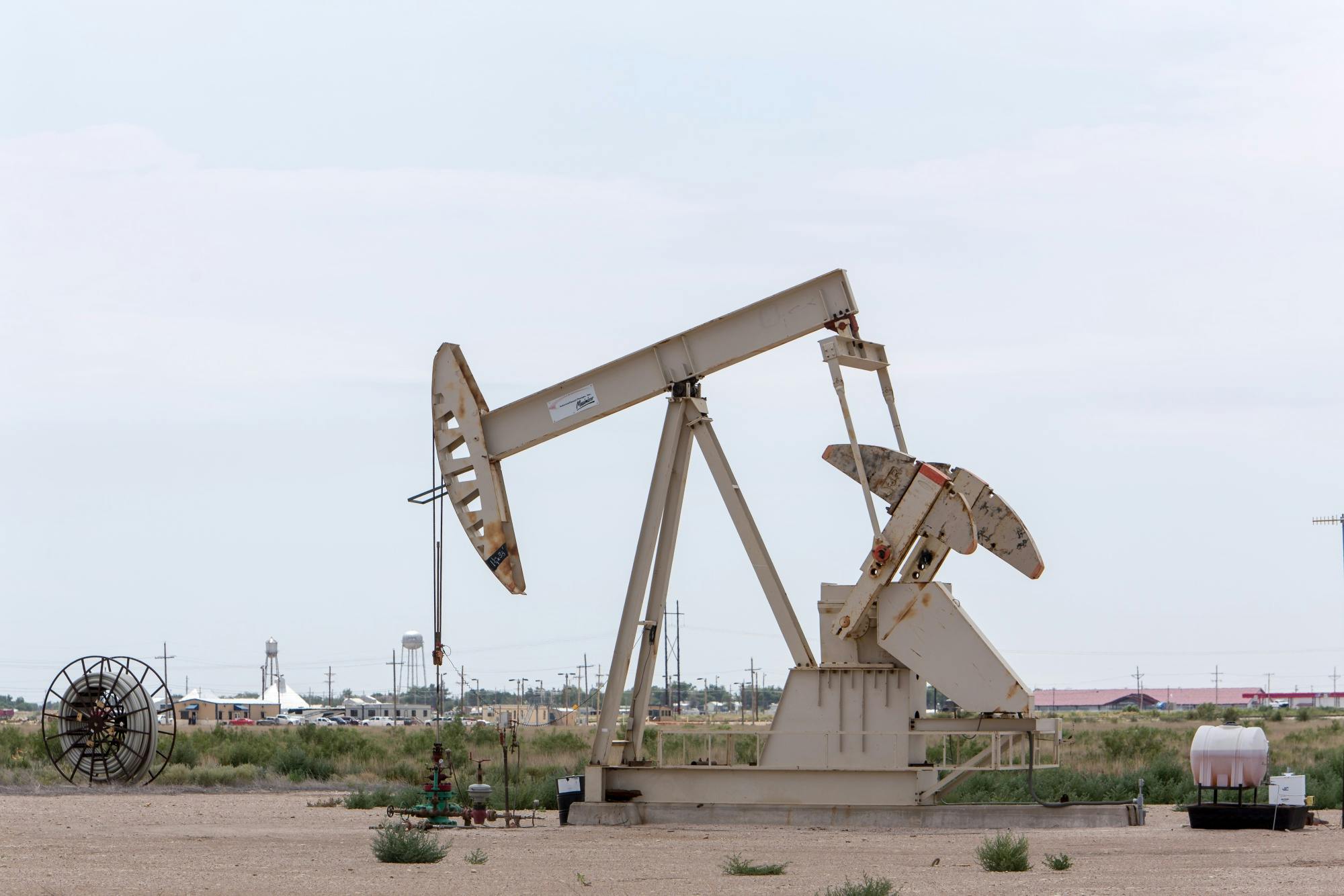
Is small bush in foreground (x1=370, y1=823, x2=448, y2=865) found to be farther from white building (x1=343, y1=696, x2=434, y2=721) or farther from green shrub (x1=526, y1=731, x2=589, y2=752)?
white building (x1=343, y1=696, x2=434, y2=721)

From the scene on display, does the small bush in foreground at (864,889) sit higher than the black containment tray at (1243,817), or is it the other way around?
the small bush in foreground at (864,889)

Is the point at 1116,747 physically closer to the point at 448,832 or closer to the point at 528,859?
the point at 448,832

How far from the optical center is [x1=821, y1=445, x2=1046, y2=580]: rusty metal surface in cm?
1427

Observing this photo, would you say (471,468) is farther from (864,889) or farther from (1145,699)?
(1145,699)

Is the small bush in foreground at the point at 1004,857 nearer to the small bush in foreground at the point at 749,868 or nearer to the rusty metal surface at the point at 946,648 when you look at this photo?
the small bush in foreground at the point at 749,868

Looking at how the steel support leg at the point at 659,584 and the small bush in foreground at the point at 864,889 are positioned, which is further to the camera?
the steel support leg at the point at 659,584

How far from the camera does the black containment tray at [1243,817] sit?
47.3 feet

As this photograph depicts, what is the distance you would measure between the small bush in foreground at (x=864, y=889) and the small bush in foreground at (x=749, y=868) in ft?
2.92

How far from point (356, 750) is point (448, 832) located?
14570mm

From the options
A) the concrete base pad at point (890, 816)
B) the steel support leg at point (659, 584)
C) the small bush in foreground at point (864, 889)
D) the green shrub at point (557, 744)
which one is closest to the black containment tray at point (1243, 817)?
the concrete base pad at point (890, 816)

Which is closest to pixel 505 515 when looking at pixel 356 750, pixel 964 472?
pixel 964 472

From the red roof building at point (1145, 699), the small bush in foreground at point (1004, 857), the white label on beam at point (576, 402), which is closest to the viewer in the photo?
the small bush in foreground at point (1004, 857)

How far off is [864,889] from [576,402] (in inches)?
302

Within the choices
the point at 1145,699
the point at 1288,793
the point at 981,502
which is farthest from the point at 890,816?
the point at 1145,699
